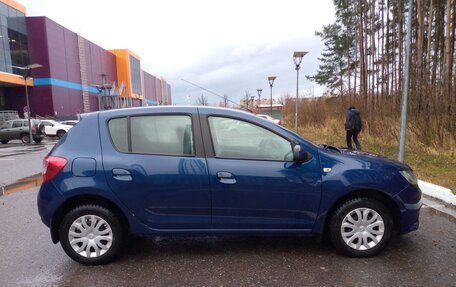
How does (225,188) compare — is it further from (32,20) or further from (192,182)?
(32,20)

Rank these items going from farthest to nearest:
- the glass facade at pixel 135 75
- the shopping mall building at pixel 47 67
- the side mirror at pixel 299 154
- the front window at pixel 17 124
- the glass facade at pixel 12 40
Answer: the glass facade at pixel 135 75, the shopping mall building at pixel 47 67, the glass facade at pixel 12 40, the front window at pixel 17 124, the side mirror at pixel 299 154

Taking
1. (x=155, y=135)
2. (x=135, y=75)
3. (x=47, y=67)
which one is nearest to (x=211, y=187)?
(x=155, y=135)

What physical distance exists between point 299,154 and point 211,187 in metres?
0.96

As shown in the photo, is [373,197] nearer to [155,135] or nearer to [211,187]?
[211,187]

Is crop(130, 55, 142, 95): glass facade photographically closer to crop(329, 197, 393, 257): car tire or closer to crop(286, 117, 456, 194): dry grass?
crop(286, 117, 456, 194): dry grass

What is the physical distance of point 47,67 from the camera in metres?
40.0

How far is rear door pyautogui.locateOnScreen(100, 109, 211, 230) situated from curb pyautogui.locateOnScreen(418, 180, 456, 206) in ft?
14.2

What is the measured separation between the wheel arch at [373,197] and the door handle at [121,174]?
6.99ft

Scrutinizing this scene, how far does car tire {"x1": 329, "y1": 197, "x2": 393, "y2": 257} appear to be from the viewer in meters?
3.45

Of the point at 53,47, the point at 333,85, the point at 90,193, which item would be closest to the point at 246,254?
the point at 90,193

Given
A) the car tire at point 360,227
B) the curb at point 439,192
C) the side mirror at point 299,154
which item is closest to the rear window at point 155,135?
the side mirror at point 299,154

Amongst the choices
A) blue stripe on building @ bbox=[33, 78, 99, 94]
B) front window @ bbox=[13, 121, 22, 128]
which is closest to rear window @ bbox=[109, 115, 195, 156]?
front window @ bbox=[13, 121, 22, 128]

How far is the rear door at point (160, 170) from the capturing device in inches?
132

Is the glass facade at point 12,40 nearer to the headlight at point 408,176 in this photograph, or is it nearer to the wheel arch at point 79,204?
the wheel arch at point 79,204
